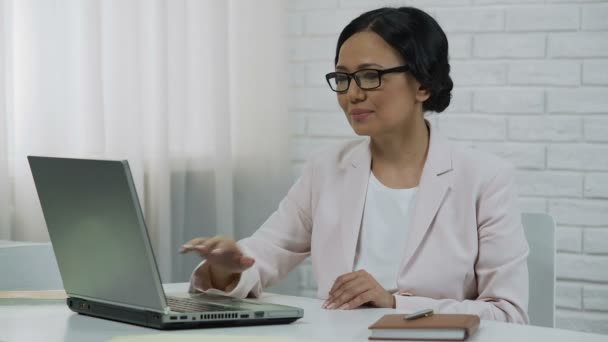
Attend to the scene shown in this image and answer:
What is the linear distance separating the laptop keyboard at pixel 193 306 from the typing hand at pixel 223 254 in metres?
0.09

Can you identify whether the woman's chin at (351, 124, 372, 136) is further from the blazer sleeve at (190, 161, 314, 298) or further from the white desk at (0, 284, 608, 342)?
the white desk at (0, 284, 608, 342)

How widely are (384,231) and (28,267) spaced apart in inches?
28.9

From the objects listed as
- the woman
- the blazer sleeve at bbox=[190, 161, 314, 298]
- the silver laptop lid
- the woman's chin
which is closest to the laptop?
the silver laptop lid

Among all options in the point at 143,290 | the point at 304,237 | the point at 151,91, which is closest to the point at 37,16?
the point at 151,91

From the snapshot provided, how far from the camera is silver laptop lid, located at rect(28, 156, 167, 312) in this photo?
54.9 inches

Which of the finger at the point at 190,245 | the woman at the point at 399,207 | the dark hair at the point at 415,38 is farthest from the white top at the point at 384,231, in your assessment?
the finger at the point at 190,245

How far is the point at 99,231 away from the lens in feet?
4.82

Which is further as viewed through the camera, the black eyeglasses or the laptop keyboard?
the black eyeglasses

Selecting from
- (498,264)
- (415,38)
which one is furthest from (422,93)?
(498,264)

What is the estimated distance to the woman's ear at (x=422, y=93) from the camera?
2.13 meters

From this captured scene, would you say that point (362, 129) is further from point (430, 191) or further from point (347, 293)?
point (347, 293)

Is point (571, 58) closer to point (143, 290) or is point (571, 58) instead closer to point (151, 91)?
point (151, 91)

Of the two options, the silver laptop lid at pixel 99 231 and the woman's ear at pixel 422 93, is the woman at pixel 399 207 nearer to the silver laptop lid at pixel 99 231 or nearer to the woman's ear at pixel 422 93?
the woman's ear at pixel 422 93

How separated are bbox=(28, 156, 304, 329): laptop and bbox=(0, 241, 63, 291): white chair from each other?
0.41 m
